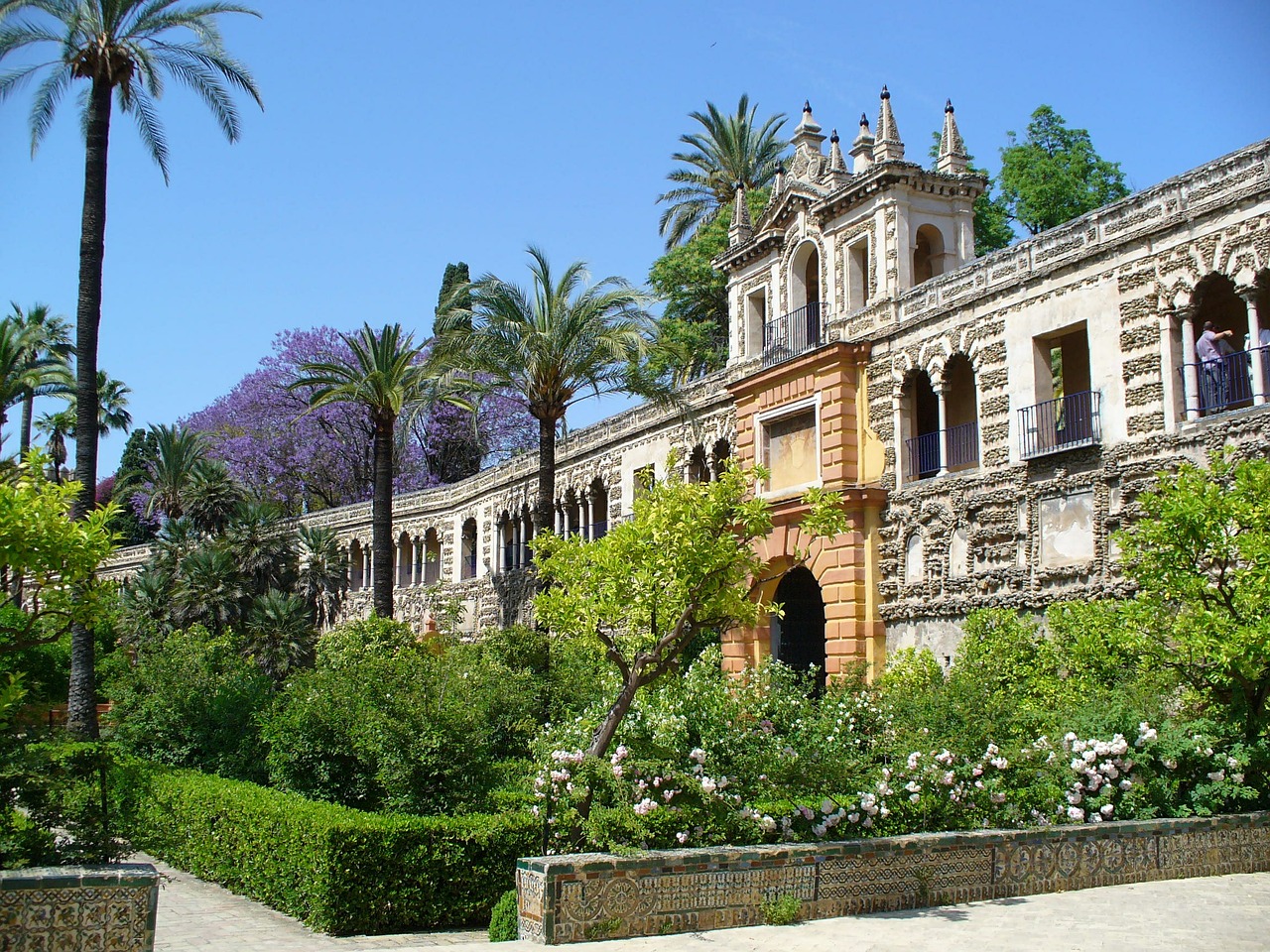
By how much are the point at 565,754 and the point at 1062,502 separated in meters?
11.8

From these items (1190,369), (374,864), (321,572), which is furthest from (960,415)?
(321,572)

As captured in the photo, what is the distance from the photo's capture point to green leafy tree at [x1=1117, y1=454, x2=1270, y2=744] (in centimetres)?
1225

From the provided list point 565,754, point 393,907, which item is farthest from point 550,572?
point 393,907

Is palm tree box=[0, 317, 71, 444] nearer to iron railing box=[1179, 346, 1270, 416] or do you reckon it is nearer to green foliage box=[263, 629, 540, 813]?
green foliage box=[263, 629, 540, 813]

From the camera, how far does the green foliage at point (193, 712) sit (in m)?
17.4

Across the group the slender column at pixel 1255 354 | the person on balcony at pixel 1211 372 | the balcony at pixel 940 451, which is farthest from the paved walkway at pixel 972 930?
the balcony at pixel 940 451

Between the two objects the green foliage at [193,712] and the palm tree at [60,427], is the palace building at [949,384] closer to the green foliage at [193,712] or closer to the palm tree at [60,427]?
the green foliage at [193,712]

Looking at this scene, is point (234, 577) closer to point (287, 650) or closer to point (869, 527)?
point (287, 650)

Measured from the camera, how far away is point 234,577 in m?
38.0

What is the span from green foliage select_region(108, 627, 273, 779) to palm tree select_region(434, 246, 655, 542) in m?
8.06

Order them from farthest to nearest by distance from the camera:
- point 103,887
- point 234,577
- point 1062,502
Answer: point 234,577, point 1062,502, point 103,887

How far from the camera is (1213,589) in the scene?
1337 cm

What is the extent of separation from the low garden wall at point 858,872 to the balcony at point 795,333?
15291mm

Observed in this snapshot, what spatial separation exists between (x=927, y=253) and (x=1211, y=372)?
851 cm
